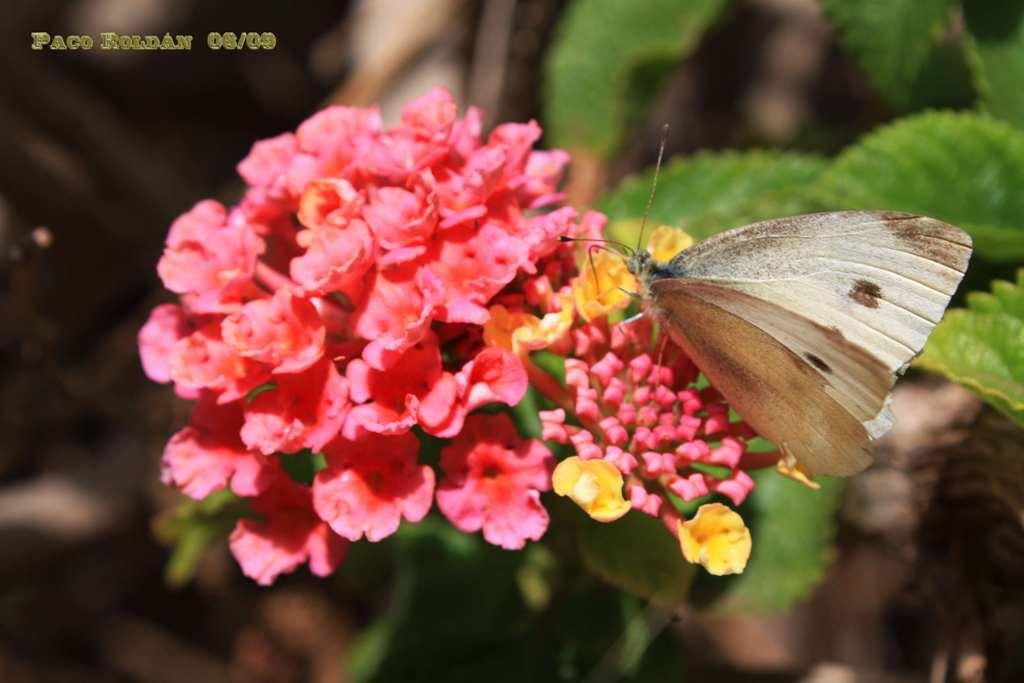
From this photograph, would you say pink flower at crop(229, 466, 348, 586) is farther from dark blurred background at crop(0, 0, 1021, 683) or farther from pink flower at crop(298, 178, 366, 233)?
dark blurred background at crop(0, 0, 1021, 683)

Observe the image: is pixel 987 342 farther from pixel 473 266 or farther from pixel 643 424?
pixel 473 266

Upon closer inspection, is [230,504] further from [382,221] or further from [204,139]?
[204,139]

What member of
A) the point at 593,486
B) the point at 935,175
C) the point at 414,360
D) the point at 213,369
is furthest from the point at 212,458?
the point at 935,175

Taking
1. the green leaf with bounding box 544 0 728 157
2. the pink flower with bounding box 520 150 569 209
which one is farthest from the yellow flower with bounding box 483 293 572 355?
the green leaf with bounding box 544 0 728 157

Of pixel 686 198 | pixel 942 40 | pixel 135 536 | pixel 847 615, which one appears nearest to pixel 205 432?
pixel 686 198

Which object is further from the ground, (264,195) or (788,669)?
(264,195)
